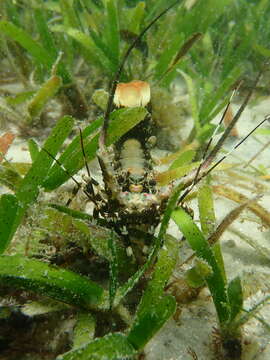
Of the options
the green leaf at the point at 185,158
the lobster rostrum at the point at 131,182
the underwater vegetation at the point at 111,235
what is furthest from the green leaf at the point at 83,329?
the green leaf at the point at 185,158

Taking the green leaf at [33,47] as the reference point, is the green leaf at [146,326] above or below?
below

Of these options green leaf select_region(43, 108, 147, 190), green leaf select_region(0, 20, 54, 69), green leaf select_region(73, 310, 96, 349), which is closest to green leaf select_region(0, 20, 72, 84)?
green leaf select_region(0, 20, 54, 69)

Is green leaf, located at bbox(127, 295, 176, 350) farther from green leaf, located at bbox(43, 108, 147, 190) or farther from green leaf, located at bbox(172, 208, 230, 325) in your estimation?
green leaf, located at bbox(43, 108, 147, 190)

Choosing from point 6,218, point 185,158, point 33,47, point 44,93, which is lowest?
point 6,218

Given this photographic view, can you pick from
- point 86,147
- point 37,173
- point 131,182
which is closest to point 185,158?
point 131,182

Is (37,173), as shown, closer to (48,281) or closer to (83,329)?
(48,281)

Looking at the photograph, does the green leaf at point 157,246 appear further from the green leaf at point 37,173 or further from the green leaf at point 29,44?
the green leaf at point 29,44
